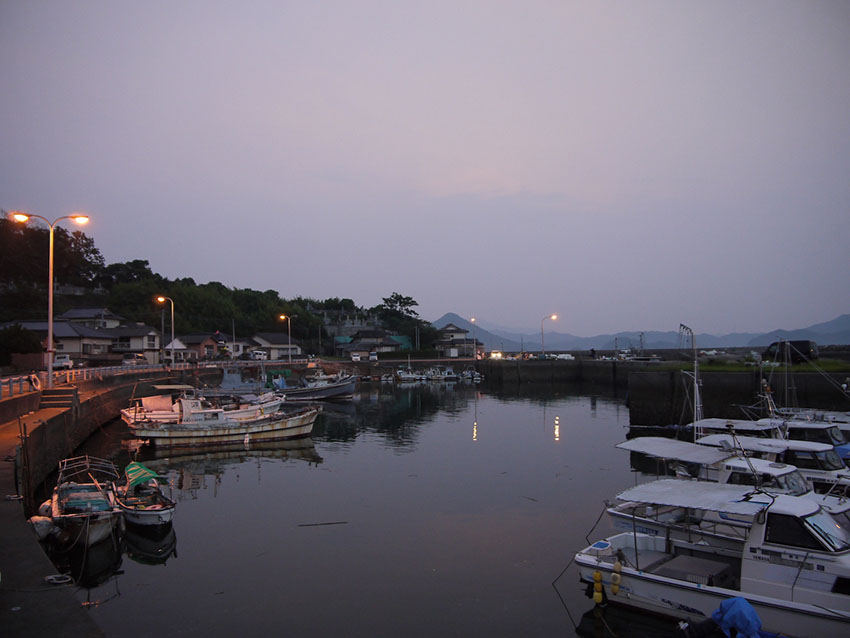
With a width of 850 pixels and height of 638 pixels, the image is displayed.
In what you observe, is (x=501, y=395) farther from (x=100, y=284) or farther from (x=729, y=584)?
(x=100, y=284)

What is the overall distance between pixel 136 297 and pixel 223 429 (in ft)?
257

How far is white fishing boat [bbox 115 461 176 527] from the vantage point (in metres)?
16.3

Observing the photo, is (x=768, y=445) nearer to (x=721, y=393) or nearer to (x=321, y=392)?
(x=721, y=393)

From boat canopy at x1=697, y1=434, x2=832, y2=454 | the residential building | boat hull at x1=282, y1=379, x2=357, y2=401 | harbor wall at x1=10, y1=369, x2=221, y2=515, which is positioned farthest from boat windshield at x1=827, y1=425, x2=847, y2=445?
the residential building

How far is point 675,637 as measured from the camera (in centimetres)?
1148

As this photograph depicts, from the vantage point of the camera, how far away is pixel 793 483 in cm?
1559

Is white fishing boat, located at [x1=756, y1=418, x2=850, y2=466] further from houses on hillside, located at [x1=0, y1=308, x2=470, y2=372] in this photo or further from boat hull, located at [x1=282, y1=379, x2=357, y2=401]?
houses on hillside, located at [x1=0, y1=308, x2=470, y2=372]

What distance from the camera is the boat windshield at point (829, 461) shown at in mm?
19328

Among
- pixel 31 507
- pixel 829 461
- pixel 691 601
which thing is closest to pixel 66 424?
pixel 31 507

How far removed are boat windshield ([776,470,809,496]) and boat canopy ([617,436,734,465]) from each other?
4.77 ft

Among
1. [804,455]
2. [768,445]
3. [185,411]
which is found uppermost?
[185,411]

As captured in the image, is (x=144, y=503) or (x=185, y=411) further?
(x=185, y=411)

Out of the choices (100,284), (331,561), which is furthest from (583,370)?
(100,284)

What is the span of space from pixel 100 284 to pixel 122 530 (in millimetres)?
102249
